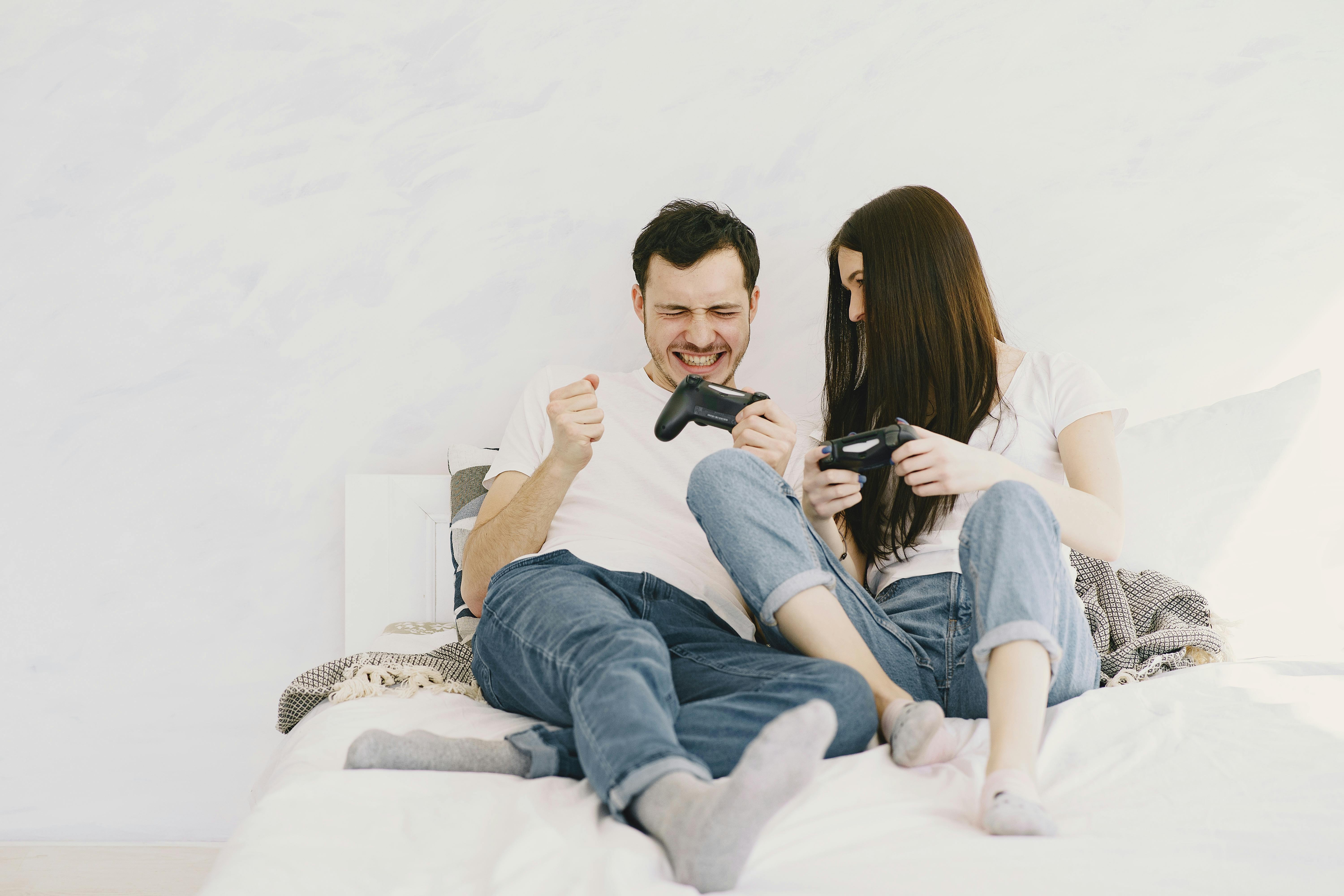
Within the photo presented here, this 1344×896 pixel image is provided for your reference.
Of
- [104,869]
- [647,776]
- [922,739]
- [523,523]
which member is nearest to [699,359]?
[523,523]

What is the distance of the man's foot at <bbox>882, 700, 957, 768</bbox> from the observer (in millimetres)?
856

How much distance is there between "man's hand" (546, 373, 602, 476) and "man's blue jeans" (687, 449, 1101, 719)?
236mm

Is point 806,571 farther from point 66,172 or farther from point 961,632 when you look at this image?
point 66,172

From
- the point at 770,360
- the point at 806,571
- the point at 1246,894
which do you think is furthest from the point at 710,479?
the point at 770,360

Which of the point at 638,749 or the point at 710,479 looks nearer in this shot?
the point at 638,749

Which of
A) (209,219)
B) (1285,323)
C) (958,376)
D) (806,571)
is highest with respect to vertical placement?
(209,219)

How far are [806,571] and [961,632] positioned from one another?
0.27 meters

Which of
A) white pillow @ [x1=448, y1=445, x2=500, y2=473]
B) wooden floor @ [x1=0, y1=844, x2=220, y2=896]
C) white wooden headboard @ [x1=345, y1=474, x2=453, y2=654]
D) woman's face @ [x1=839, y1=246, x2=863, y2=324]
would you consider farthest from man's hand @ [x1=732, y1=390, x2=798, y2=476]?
wooden floor @ [x1=0, y1=844, x2=220, y2=896]

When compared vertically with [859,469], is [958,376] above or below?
above

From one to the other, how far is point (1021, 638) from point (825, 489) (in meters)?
0.40

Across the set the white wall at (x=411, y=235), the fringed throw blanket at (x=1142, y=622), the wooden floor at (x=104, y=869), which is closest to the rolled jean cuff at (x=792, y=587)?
the fringed throw blanket at (x=1142, y=622)

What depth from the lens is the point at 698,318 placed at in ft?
4.92

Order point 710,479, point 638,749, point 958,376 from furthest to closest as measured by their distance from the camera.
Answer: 1. point 958,376
2. point 710,479
3. point 638,749

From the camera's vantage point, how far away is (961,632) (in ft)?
3.67
